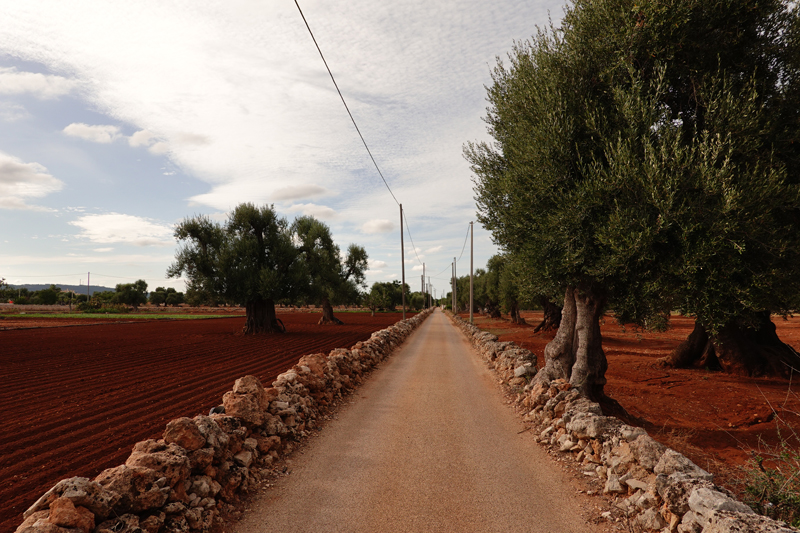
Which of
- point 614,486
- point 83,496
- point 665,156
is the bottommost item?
point 614,486

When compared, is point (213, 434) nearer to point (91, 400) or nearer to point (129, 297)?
point (91, 400)

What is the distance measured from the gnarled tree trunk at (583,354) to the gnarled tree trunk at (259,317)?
27.3 m

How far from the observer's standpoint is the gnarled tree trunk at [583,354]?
1115 cm

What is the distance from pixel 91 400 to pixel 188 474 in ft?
27.4

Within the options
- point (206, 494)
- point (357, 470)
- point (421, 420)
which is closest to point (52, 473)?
point (206, 494)

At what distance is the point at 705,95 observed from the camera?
8719mm

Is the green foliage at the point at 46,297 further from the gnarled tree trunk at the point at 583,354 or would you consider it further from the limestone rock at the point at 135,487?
the gnarled tree trunk at the point at 583,354

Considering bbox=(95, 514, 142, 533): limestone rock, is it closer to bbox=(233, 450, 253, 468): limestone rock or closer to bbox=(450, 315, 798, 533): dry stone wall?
bbox=(233, 450, 253, 468): limestone rock

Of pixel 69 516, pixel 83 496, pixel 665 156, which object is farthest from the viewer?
pixel 665 156

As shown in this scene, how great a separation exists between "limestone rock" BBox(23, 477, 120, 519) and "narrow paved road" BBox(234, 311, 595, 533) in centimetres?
147

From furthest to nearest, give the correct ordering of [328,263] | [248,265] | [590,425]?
[328,263]
[248,265]
[590,425]

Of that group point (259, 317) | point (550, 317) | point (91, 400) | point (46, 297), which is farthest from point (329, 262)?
point (46, 297)

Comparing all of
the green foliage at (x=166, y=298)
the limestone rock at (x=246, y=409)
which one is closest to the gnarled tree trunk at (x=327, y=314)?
the limestone rock at (x=246, y=409)

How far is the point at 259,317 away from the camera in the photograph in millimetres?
33938
